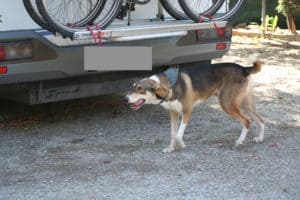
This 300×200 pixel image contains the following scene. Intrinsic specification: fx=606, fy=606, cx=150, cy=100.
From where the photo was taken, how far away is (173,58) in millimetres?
6438

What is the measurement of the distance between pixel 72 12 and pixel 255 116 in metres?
2.06

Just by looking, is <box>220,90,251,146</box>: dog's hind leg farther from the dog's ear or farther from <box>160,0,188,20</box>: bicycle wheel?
<box>160,0,188,20</box>: bicycle wheel

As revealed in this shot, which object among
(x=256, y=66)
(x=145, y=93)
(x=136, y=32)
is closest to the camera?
(x=145, y=93)

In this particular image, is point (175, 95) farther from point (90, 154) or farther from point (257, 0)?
point (257, 0)

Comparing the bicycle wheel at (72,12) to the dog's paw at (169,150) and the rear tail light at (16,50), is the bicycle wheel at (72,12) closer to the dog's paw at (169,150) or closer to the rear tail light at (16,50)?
the rear tail light at (16,50)

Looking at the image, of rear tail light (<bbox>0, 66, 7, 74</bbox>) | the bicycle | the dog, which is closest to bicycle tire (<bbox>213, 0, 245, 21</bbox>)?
the dog

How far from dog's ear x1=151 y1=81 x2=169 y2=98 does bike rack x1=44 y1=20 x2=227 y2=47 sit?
50cm

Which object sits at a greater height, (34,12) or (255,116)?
(34,12)

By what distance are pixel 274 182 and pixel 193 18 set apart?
6.76 feet

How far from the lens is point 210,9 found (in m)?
6.51

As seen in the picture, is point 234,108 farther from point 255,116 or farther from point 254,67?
point 254,67

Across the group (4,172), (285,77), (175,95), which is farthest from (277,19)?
(4,172)

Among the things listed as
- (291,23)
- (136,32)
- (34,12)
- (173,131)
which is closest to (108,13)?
(136,32)

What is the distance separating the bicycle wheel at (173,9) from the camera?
244 inches
